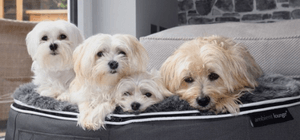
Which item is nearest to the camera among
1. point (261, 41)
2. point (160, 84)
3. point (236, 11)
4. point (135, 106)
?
point (135, 106)

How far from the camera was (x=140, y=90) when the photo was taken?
56.6 inches

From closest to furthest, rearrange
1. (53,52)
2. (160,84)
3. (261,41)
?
1. (160,84)
2. (53,52)
3. (261,41)

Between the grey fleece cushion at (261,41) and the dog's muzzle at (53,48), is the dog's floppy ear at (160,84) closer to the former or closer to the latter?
the grey fleece cushion at (261,41)

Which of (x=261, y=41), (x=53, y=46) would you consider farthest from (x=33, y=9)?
(x=261, y=41)

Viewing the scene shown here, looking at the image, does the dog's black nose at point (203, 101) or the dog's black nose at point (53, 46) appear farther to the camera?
the dog's black nose at point (53, 46)

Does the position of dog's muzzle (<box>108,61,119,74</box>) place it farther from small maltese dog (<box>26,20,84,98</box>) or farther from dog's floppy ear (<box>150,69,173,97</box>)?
small maltese dog (<box>26,20,84,98</box>)

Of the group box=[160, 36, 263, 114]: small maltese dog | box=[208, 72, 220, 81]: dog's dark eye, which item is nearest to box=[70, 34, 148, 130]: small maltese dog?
box=[160, 36, 263, 114]: small maltese dog

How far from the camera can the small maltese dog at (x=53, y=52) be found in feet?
5.19

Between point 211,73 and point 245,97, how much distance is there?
195 millimetres

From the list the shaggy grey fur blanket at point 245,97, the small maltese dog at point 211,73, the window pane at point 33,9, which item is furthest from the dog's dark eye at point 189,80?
the window pane at point 33,9

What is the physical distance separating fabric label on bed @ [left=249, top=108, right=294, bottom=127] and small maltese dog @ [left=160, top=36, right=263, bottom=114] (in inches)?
4.4

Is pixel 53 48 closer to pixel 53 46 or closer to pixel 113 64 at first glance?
pixel 53 46

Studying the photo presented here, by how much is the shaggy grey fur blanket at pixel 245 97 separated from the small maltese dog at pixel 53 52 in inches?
4.8

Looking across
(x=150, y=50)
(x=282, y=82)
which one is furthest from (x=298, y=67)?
(x=150, y=50)
